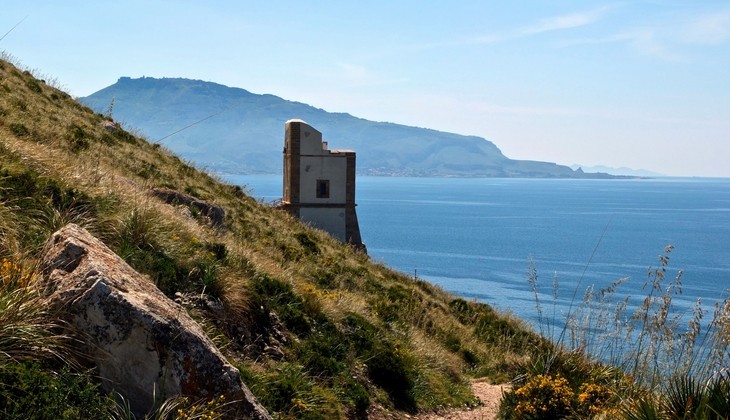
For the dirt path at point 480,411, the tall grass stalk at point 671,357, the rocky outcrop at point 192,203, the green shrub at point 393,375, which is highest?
the rocky outcrop at point 192,203

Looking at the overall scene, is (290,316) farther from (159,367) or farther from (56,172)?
(159,367)

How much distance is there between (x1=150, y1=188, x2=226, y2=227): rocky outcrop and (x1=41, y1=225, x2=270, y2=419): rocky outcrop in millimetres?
8744

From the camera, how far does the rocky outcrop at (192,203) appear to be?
49.5 ft

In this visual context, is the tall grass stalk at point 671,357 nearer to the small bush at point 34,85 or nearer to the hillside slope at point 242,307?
the hillside slope at point 242,307

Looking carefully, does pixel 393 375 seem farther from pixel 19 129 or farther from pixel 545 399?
pixel 19 129

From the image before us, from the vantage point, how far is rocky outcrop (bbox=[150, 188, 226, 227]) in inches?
594

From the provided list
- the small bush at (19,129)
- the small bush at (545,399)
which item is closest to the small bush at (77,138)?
the small bush at (19,129)

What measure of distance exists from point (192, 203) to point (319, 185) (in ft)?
88.7

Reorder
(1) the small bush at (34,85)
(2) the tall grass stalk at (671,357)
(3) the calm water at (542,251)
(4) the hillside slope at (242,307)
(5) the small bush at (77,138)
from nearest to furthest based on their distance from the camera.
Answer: (2) the tall grass stalk at (671,357) → (4) the hillside slope at (242,307) → (5) the small bush at (77,138) → (1) the small bush at (34,85) → (3) the calm water at (542,251)

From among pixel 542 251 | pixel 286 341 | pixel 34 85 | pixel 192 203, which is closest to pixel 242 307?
pixel 286 341

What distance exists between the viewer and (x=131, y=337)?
5.71 metres

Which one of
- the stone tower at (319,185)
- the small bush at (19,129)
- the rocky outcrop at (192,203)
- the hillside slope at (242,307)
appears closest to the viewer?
the hillside slope at (242,307)

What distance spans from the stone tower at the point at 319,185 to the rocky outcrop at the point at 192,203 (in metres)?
25.2

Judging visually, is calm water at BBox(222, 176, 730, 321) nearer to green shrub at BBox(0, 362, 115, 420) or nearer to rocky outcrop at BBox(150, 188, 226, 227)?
rocky outcrop at BBox(150, 188, 226, 227)
